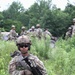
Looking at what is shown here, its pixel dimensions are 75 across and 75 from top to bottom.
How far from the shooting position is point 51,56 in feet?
45.0

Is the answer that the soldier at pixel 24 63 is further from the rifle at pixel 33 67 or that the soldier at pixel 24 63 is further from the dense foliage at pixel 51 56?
the dense foliage at pixel 51 56

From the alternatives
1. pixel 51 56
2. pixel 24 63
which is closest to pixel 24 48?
pixel 24 63

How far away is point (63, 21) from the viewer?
41438 millimetres

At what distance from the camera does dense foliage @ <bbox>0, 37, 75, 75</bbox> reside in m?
10.2

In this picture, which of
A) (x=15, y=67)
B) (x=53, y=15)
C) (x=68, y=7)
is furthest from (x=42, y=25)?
(x=15, y=67)

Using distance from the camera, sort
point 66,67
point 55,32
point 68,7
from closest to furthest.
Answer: point 66,67 < point 55,32 < point 68,7

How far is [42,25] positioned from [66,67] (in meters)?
30.9

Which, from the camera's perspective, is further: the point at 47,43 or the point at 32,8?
the point at 32,8

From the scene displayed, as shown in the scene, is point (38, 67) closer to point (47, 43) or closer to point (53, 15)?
point (47, 43)

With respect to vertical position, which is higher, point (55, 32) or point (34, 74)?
point (34, 74)

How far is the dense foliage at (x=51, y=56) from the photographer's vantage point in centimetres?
1020

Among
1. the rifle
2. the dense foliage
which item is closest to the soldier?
the rifle

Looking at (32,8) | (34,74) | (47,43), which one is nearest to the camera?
(34,74)

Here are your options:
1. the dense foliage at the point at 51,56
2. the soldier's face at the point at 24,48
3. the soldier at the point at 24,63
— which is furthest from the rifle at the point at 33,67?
the dense foliage at the point at 51,56
